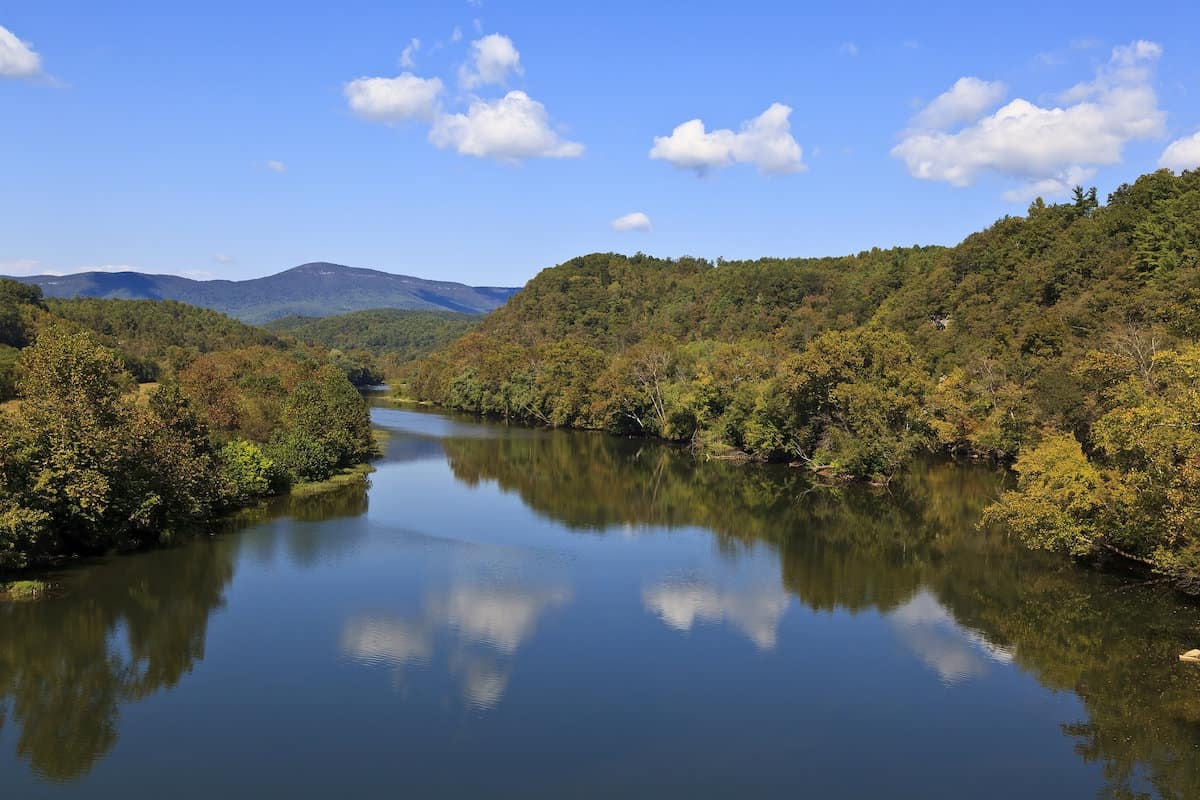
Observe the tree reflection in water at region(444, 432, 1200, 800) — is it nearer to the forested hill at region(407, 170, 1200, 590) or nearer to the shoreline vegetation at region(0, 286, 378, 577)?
the forested hill at region(407, 170, 1200, 590)

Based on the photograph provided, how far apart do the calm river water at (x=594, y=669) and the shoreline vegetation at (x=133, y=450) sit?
1.75 meters

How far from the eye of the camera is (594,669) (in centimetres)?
2420

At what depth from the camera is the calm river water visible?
18609 mm

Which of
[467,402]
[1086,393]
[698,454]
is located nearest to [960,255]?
[698,454]

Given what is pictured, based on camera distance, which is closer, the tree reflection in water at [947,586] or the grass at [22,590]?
the tree reflection in water at [947,586]

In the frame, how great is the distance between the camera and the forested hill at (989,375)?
1191 inches

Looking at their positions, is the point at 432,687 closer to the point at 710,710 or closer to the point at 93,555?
the point at 710,710

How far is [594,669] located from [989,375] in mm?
44218

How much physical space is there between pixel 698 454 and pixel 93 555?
142ft

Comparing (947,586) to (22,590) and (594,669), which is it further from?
(22,590)

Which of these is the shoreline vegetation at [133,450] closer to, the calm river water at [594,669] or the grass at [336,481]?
the grass at [336,481]

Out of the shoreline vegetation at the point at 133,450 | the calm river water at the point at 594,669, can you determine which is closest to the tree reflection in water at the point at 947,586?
the calm river water at the point at 594,669

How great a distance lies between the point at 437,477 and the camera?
188 ft

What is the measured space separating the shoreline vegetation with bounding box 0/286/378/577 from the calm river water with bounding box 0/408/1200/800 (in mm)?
1749
